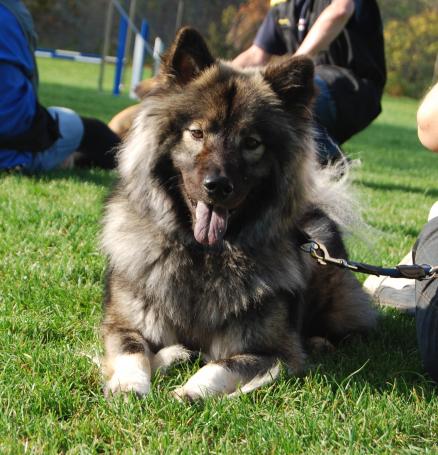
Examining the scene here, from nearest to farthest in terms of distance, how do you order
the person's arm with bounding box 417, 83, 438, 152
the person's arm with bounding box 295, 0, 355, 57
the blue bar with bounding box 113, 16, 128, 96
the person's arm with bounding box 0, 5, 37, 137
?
the person's arm with bounding box 417, 83, 438, 152
the person's arm with bounding box 295, 0, 355, 57
the person's arm with bounding box 0, 5, 37, 137
the blue bar with bounding box 113, 16, 128, 96

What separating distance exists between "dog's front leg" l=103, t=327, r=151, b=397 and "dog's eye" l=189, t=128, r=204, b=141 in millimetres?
917

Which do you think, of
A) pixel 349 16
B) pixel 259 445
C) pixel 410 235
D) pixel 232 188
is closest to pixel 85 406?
pixel 259 445

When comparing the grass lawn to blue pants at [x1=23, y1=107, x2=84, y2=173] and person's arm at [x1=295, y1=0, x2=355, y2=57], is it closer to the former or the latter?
blue pants at [x1=23, y1=107, x2=84, y2=173]

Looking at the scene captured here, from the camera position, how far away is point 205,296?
295cm

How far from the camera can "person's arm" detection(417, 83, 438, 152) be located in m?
2.88

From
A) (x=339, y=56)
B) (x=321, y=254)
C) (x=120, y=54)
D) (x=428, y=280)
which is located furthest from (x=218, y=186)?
(x=120, y=54)

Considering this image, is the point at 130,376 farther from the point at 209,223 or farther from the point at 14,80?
the point at 14,80

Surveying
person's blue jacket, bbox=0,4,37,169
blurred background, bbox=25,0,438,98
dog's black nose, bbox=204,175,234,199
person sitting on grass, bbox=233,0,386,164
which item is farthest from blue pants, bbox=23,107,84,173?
blurred background, bbox=25,0,438,98

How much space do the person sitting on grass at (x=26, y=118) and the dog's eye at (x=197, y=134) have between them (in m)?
3.28

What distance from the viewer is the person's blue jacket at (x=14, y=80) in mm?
6004

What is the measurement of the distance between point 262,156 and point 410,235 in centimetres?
315

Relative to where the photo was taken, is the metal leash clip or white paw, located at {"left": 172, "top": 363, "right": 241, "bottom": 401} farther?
the metal leash clip

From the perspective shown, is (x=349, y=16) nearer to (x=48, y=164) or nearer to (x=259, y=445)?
(x=48, y=164)

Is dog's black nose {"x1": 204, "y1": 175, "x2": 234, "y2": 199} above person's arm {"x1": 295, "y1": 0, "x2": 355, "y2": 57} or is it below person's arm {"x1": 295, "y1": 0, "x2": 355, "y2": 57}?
below
